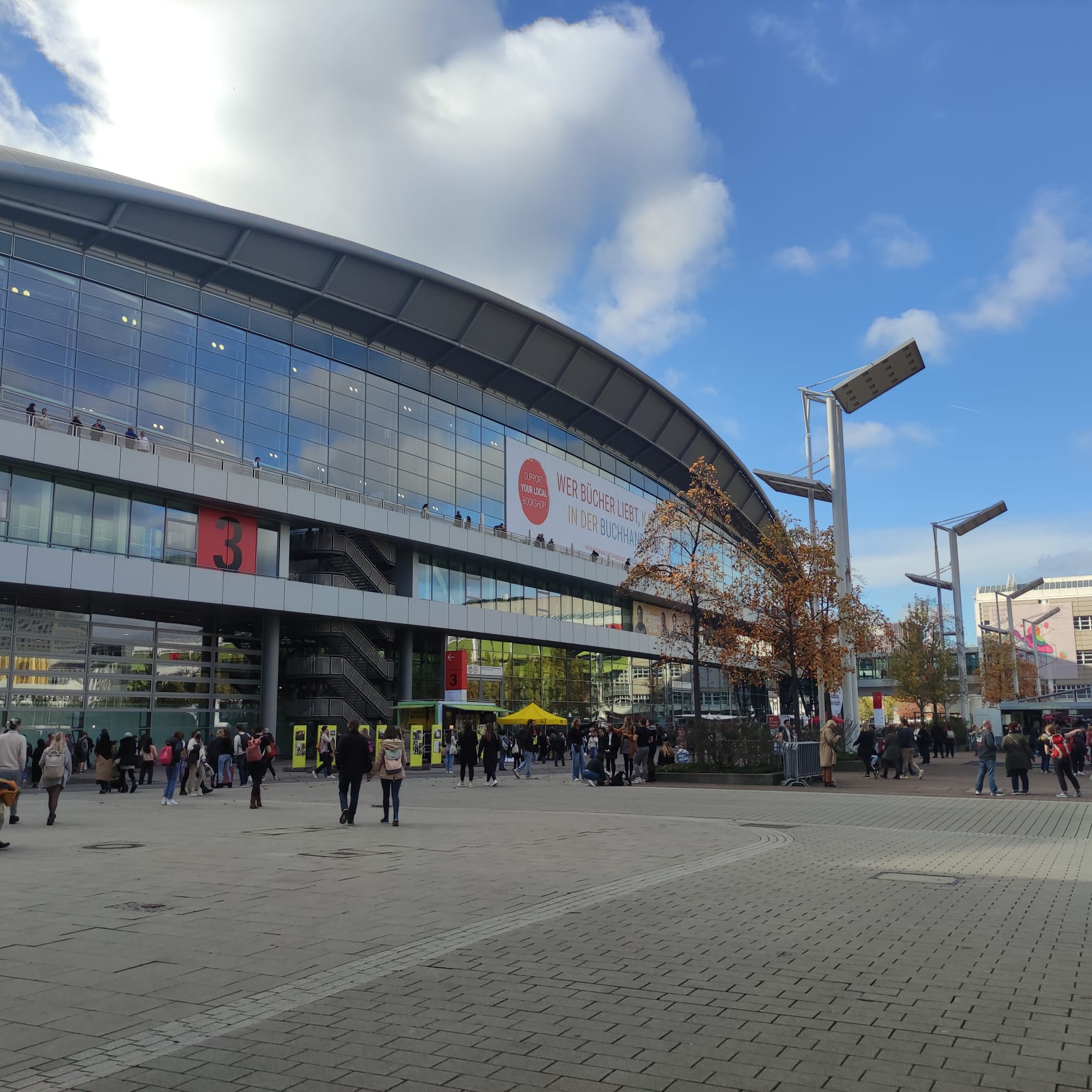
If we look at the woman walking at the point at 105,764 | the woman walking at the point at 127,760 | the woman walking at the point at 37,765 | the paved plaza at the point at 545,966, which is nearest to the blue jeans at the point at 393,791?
the paved plaza at the point at 545,966

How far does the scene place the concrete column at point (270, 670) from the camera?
41.4m

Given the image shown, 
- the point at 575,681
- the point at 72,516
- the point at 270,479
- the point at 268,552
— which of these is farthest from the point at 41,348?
the point at 575,681

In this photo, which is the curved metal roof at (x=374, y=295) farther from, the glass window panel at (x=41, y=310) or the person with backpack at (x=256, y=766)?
the person with backpack at (x=256, y=766)

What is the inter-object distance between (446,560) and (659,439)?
23.6 m

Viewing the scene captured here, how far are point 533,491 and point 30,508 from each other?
28.7 meters

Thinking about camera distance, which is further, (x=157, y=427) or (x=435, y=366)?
(x=435, y=366)

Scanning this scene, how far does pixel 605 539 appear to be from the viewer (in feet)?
206

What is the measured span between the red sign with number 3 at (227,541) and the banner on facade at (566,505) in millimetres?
16766

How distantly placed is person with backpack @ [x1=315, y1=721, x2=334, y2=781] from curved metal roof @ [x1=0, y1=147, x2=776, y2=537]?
1951 cm

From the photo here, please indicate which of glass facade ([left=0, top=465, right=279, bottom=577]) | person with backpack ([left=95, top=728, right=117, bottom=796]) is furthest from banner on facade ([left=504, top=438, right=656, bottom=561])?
person with backpack ([left=95, top=728, right=117, bottom=796])

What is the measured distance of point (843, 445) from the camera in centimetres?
4262

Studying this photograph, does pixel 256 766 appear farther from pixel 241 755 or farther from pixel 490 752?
pixel 241 755

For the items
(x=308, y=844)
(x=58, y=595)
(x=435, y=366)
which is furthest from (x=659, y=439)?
(x=308, y=844)

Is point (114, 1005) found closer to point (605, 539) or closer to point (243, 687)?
point (243, 687)
